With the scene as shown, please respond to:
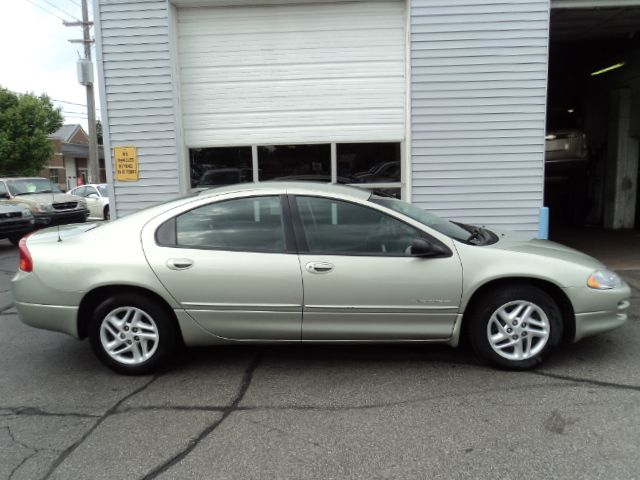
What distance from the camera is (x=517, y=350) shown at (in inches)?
159

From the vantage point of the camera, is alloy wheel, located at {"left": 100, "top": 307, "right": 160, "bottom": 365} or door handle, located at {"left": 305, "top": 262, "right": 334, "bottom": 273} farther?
alloy wheel, located at {"left": 100, "top": 307, "right": 160, "bottom": 365}

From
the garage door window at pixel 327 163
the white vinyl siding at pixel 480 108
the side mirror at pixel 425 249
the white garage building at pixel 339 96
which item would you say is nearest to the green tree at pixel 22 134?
the white garage building at pixel 339 96

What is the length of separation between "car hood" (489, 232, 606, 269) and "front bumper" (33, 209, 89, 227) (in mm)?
13424

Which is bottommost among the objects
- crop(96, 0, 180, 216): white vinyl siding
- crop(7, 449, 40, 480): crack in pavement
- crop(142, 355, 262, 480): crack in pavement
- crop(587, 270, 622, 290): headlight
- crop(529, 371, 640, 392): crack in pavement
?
crop(7, 449, 40, 480): crack in pavement

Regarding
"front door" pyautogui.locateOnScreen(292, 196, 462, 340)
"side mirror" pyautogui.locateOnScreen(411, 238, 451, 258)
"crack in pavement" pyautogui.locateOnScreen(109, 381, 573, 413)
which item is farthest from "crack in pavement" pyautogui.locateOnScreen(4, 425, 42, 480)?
"side mirror" pyautogui.locateOnScreen(411, 238, 451, 258)

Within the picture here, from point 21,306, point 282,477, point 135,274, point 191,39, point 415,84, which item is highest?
point 191,39

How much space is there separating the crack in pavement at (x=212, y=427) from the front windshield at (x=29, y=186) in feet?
43.9

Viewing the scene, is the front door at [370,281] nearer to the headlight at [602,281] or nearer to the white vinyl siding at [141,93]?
the headlight at [602,281]

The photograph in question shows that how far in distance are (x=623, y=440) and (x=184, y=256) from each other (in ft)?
10.4

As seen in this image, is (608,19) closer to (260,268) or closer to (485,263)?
(485,263)

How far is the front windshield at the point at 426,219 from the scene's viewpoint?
424 centimetres

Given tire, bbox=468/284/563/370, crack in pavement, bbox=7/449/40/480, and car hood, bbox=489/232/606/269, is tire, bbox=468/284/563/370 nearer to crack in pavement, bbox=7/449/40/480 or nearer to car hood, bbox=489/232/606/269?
car hood, bbox=489/232/606/269

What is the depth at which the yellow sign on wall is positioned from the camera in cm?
796

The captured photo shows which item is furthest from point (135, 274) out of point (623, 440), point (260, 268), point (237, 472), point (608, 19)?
point (608, 19)
